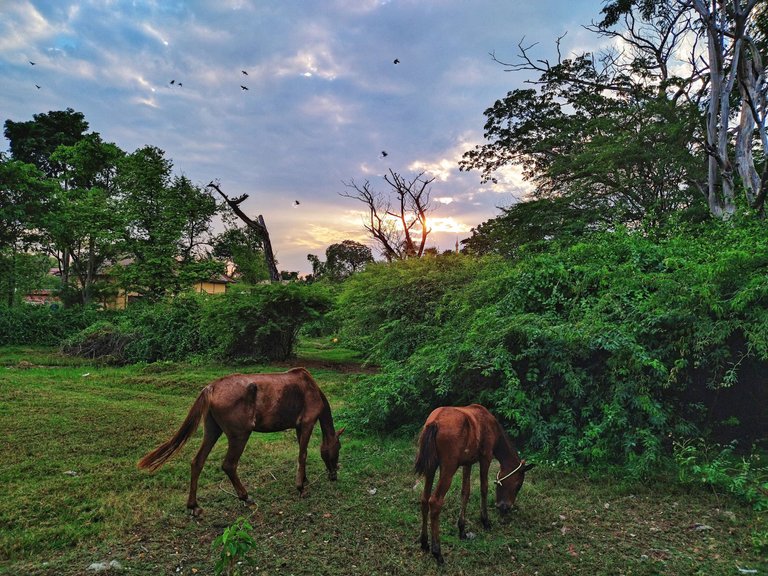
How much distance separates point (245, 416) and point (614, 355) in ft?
15.0

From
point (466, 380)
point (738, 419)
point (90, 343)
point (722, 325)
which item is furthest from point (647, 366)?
point (90, 343)

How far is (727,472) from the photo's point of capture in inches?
190

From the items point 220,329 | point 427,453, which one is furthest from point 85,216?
point 427,453

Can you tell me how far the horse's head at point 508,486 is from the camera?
4078mm

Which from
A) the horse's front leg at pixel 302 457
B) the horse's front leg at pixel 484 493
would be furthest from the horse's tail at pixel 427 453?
the horse's front leg at pixel 302 457

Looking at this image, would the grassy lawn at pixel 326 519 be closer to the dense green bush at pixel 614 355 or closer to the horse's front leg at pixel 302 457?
the horse's front leg at pixel 302 457

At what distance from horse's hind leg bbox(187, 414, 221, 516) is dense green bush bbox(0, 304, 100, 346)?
20604 mm

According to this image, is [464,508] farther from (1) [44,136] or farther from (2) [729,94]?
(1) [44,136]

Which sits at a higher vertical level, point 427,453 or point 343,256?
point 343,256

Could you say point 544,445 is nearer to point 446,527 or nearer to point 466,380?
point 466,380

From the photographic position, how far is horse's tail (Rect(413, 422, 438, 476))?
136 inches

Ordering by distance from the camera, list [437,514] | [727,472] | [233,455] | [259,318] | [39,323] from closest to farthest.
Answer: [437,514] < [233,455] < [727,472] < [259,318] < [39,323]

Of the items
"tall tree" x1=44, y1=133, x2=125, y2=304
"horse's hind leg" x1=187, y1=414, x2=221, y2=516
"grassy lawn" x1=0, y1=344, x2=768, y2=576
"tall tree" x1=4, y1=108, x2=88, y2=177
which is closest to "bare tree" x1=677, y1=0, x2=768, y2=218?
"grassy lawn" x1=0, y1=344, x2=768, y2=576

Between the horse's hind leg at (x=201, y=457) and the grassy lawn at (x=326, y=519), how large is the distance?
140 mm
